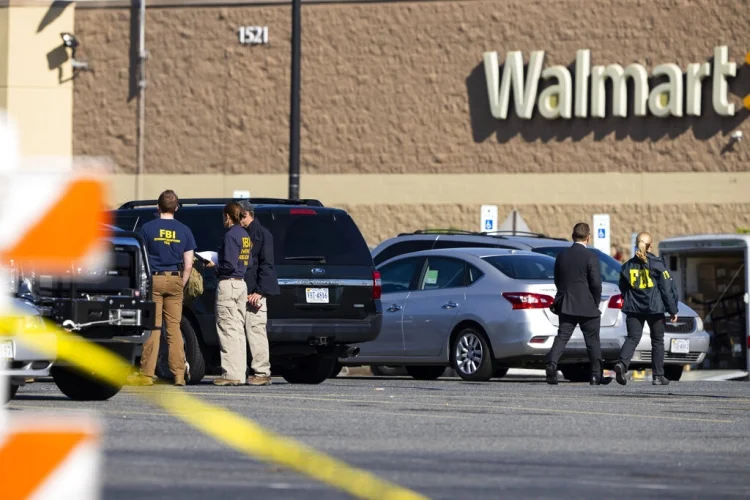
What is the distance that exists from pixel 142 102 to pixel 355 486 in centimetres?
3134

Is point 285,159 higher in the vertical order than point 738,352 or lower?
higher

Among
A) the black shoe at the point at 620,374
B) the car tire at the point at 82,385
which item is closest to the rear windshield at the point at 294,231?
the black shoe at the point at 620,374

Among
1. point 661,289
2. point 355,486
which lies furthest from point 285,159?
point 355,486

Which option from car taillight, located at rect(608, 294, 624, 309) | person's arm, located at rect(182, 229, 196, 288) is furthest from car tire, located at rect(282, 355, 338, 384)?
car taillight, located at rect(608, 294, 624, 309)

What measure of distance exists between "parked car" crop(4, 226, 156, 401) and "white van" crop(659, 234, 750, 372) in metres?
14.5

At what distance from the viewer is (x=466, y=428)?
11594 millimetres

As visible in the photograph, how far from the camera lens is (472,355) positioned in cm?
1962

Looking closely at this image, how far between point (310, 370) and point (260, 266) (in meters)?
2.21

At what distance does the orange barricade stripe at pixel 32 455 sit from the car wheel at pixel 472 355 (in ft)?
51.5

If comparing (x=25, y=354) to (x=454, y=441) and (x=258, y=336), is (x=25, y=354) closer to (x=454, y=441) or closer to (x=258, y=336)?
(x=454, y=441)

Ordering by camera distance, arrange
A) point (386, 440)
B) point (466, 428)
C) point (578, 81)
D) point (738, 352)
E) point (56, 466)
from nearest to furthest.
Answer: point (56, 466)
point (386, 440)
point (466, 428)
point (738, 352)
point (578, 81)

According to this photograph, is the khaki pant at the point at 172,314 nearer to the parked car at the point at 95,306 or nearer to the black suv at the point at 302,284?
the black suv at the point at 302,284

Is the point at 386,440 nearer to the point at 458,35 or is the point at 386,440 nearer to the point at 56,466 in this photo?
the point at 56,466

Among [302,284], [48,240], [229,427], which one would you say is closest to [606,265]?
[302,284]
